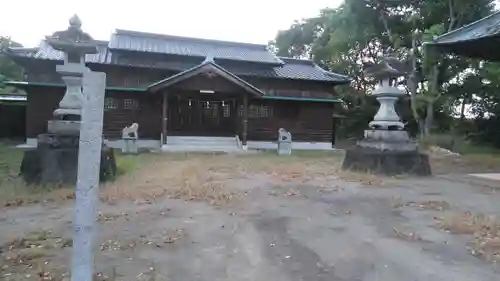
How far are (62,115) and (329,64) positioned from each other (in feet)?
82.5

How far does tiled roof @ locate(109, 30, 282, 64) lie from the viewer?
64.5 ft

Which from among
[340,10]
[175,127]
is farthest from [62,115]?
[340,10]

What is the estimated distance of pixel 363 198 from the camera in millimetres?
6234

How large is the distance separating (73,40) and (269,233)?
5.35 m

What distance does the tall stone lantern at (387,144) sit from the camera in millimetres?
9008

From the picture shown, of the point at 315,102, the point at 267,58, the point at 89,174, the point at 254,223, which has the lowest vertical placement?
the point at 254,223

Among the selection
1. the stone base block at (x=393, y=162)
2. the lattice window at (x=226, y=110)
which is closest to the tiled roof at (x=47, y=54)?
the lattice window at (x=226, y=110)

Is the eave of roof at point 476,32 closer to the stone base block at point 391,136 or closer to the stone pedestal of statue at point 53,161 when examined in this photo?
the stone base block at point 391,136

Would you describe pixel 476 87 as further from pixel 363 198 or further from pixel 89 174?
pixel 89 174

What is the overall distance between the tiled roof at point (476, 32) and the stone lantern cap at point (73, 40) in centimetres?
762

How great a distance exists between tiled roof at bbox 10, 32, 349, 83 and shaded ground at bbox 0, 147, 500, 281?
41.0 feet

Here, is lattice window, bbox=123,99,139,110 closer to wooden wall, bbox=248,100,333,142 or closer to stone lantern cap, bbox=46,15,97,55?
wooden wall, bbox=248,100,333,142

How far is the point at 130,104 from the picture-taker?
1870 centimetres

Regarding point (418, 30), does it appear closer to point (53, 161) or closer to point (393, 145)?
point (393, 145)
